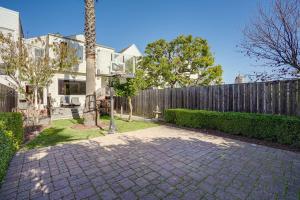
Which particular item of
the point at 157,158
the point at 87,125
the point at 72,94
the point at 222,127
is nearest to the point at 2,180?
the point at 157,158

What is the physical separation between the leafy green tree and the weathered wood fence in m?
7.62

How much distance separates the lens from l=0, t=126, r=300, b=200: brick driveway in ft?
8.86

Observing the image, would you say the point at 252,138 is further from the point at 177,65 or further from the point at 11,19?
the point at 11,19

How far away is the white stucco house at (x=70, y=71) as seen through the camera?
40.7 ft

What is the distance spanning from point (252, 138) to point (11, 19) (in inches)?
703

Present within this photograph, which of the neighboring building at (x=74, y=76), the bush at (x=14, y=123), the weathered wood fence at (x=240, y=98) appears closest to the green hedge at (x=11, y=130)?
the bush at (x=14, y=123)

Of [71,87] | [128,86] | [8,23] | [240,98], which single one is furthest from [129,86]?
[8,23]

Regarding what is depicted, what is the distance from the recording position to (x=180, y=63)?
18.5 meters

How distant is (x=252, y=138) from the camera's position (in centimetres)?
607

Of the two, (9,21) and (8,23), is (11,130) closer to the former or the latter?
(8,23)

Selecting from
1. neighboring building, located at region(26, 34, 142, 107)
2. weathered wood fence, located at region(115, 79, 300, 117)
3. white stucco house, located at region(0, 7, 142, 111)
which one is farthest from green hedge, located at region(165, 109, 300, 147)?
neighboring building, located at region(26, 34, 142, 107)

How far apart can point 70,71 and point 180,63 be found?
11.6 metres

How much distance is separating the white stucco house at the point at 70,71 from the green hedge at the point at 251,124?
716 centimetres

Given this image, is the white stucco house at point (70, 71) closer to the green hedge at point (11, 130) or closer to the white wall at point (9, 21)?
the white wall at point (9, 21)
